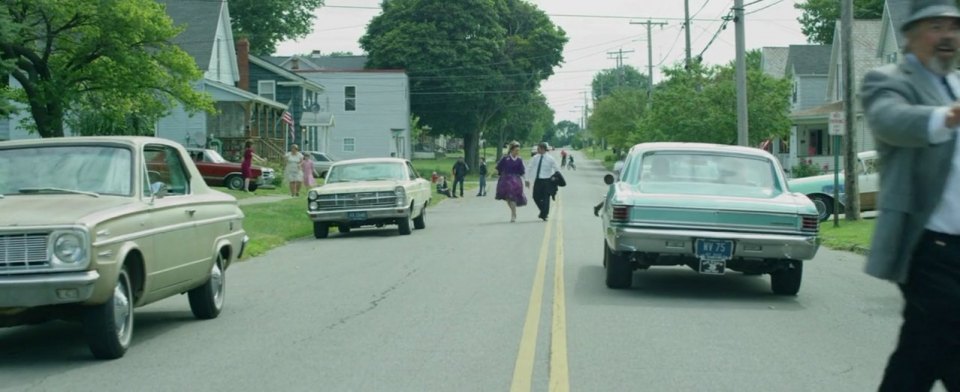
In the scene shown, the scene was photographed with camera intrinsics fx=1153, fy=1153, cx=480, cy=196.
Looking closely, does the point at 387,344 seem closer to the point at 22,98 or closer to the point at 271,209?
the point at 271,209

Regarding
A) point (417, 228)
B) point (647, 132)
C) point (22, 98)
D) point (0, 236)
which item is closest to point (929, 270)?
point (0, 236)

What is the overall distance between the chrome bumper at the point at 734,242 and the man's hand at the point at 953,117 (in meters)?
7.32

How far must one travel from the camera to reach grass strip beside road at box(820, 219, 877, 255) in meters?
19.6

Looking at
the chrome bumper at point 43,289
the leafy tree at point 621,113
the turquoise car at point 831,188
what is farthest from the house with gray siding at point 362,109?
the chrome bumper at point 43,289

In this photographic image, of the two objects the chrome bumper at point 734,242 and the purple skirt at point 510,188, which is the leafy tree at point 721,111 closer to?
the purple skirt at point 510,188

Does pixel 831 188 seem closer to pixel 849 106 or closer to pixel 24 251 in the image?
pixel 849 106

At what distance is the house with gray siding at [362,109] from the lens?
72438mm

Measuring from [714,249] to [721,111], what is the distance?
3524 centimetres

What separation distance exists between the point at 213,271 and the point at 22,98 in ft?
75.0

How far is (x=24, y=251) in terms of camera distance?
25.8 ft

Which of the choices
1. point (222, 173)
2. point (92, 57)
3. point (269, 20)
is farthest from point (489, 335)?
point (269, 20)

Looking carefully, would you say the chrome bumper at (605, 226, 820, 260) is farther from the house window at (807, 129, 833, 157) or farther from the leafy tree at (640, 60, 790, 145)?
the house window at (807, 129, 833, 157)

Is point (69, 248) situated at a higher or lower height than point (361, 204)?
higher

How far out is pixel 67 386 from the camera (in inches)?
293
